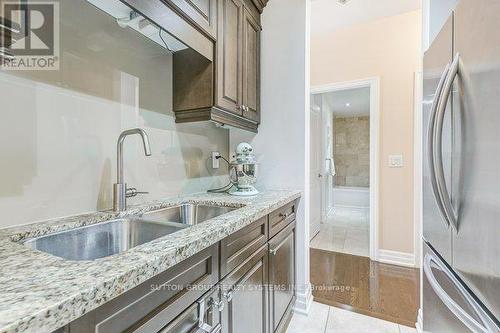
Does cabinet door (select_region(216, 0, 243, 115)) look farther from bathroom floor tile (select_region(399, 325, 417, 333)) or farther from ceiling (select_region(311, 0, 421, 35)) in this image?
bathroom floor tile (select_region(399, 325, 417, 333))

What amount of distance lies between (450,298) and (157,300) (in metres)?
1.04

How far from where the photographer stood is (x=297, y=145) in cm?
185

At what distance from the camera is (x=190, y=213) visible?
1.45 m

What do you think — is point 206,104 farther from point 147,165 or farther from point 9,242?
point 9,242

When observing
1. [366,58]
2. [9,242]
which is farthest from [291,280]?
[366,58]

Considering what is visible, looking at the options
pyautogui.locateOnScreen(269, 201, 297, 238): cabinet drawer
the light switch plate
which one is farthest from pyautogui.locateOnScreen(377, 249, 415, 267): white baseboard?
pyautogui.locateOnScreen(269, 201, 297, 238): cabinet drawer

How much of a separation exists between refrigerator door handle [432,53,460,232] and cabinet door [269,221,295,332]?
81 centimetres

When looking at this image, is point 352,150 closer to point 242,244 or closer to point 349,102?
point 349,102

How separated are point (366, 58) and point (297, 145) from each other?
1.72m

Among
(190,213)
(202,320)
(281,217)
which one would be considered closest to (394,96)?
(281,217)

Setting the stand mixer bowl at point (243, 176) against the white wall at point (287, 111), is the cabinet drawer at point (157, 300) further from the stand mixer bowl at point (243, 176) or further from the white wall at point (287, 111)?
the white wall at point (287, 111)

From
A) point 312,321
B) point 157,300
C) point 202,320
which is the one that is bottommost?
point 312,321

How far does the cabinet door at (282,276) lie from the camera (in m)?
1.37

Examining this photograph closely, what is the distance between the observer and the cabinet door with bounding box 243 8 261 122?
172 centimetres
